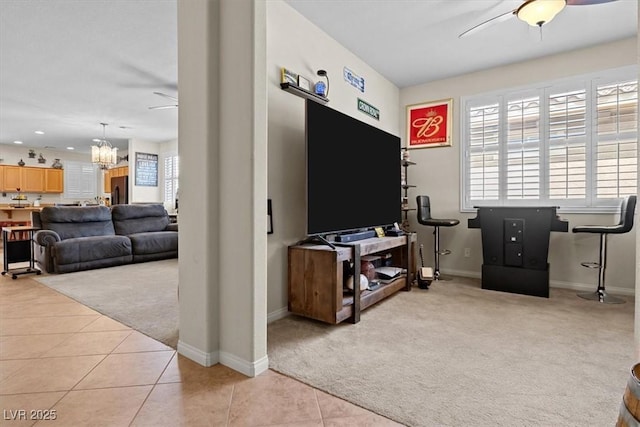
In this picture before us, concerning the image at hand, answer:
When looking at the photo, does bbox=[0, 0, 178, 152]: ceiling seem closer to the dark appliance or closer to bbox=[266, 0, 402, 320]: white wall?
bbox=[266, 0, 402, 320]: white wall

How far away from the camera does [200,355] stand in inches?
74.9

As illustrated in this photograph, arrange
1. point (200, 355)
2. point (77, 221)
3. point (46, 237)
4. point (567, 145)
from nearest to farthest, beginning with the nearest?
point (200, 355) → point (567, 145) → point (46, 237) → point (77, 221)

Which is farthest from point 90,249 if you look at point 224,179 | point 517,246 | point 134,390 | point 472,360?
point 517,246

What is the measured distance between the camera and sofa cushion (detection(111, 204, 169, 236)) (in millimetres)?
5578

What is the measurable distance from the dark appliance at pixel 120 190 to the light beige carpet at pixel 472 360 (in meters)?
8.06


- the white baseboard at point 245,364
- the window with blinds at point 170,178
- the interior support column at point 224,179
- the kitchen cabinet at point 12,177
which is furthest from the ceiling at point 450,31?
the kitchen cabinet at point 12,177

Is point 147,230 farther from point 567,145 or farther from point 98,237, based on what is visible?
point 567,145

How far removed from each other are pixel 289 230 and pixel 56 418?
182 cm

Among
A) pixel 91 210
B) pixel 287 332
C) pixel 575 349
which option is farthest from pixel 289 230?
pixel 91 210

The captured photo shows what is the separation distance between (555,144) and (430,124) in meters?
1.48

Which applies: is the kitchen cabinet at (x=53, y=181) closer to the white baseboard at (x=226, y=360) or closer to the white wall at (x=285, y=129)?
the white wall at (x=285, y=129)

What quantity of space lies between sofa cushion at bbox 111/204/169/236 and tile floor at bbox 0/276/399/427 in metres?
3.46

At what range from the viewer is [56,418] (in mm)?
1426

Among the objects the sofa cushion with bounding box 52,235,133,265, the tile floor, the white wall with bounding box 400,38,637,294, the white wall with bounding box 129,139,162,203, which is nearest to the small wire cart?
the sofa cushion with bounding box 52,235,133,265
